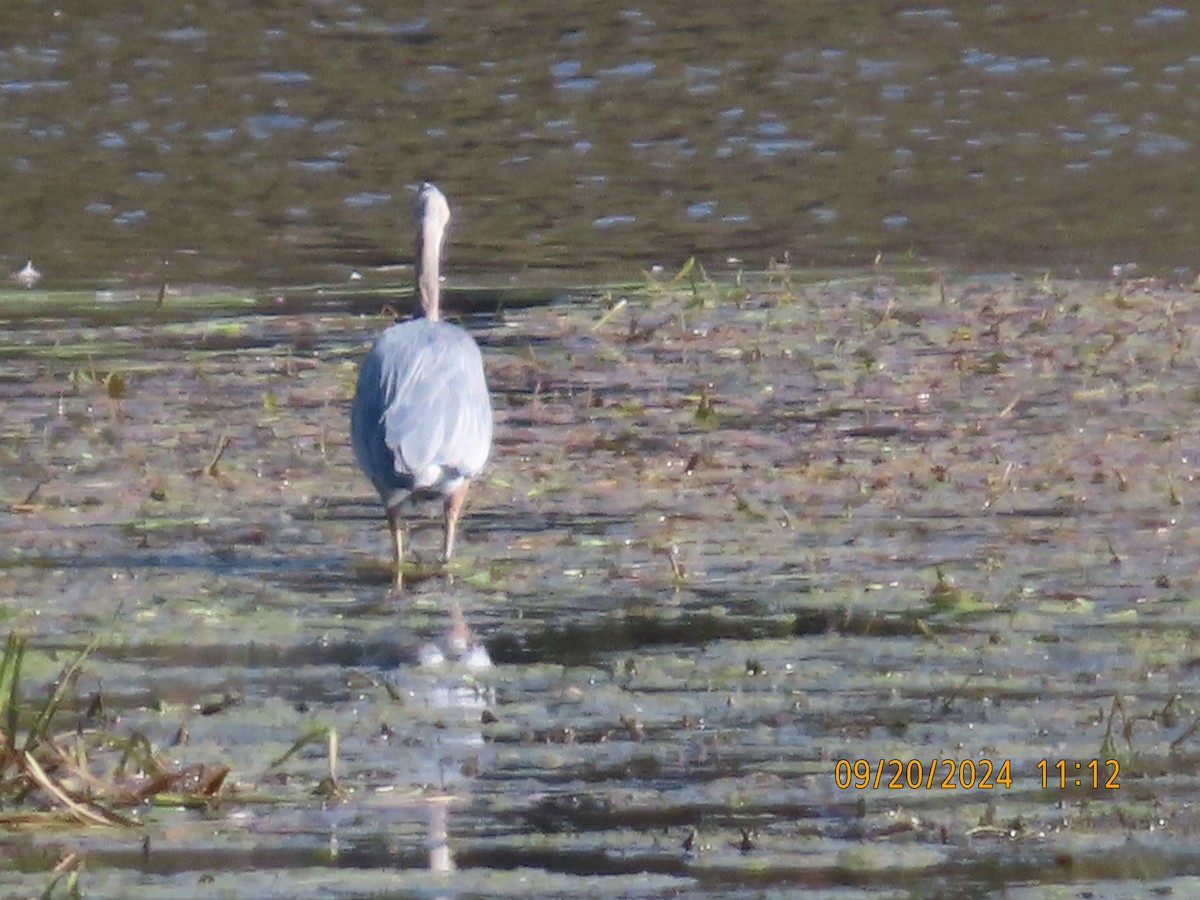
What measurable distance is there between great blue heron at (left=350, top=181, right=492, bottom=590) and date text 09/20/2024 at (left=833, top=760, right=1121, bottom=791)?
2.38m

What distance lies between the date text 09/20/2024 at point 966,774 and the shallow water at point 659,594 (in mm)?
28

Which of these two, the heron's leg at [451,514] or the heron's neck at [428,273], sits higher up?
the heron's neck at [428,273]

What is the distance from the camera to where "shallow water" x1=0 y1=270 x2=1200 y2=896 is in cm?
555

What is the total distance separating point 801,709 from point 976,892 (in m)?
1.34

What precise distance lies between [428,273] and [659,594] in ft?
7.07

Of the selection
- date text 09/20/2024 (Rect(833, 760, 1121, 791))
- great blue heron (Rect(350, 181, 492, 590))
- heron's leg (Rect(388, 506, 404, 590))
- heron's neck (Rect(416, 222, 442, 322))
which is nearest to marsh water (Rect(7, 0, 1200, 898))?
date text 09/20/2024 (Rect(833, 760, 1121, 791))

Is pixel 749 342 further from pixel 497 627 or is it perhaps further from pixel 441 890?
pixel 441 890

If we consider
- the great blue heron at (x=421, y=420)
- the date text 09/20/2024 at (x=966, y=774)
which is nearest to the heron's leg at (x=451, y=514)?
the great blue heron at (x=421, y=420)

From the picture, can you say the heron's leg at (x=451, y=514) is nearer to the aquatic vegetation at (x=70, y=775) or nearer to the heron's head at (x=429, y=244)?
the heron's head at (x=429, y=244)

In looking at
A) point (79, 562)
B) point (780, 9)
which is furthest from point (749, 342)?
point (780, 9)

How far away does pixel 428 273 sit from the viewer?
370 inches

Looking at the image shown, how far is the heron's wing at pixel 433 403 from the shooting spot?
8242 millimetres

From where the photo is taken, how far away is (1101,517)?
27.3 feet

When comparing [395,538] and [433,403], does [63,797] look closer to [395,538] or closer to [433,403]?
[395,538]
